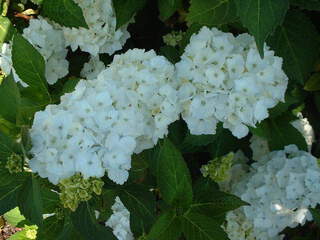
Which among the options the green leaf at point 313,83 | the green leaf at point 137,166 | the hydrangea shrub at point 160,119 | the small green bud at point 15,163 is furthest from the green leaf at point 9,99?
the green leaf at point 313,83

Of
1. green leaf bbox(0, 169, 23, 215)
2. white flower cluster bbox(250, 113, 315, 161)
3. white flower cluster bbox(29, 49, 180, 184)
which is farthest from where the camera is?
white flower cluster bbox(250, 113, 315, 161)

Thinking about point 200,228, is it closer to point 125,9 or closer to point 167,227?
point 167,227

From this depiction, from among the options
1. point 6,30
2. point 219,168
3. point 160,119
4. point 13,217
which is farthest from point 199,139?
point 13,217

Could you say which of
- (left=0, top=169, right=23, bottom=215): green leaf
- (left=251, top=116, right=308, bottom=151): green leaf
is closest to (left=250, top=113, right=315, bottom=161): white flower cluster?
(left=251, top=116, right=308, bottom=151): green leaf

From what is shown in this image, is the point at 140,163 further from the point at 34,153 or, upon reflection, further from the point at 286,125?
the point at 286,125

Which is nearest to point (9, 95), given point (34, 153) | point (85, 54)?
point (34, 153)

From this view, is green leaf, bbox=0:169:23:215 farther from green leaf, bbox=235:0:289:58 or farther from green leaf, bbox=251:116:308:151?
green leaf, bbox=251:116:308:151

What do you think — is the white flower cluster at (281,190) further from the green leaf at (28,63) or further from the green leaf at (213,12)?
→ the green leaf at (28,63)
